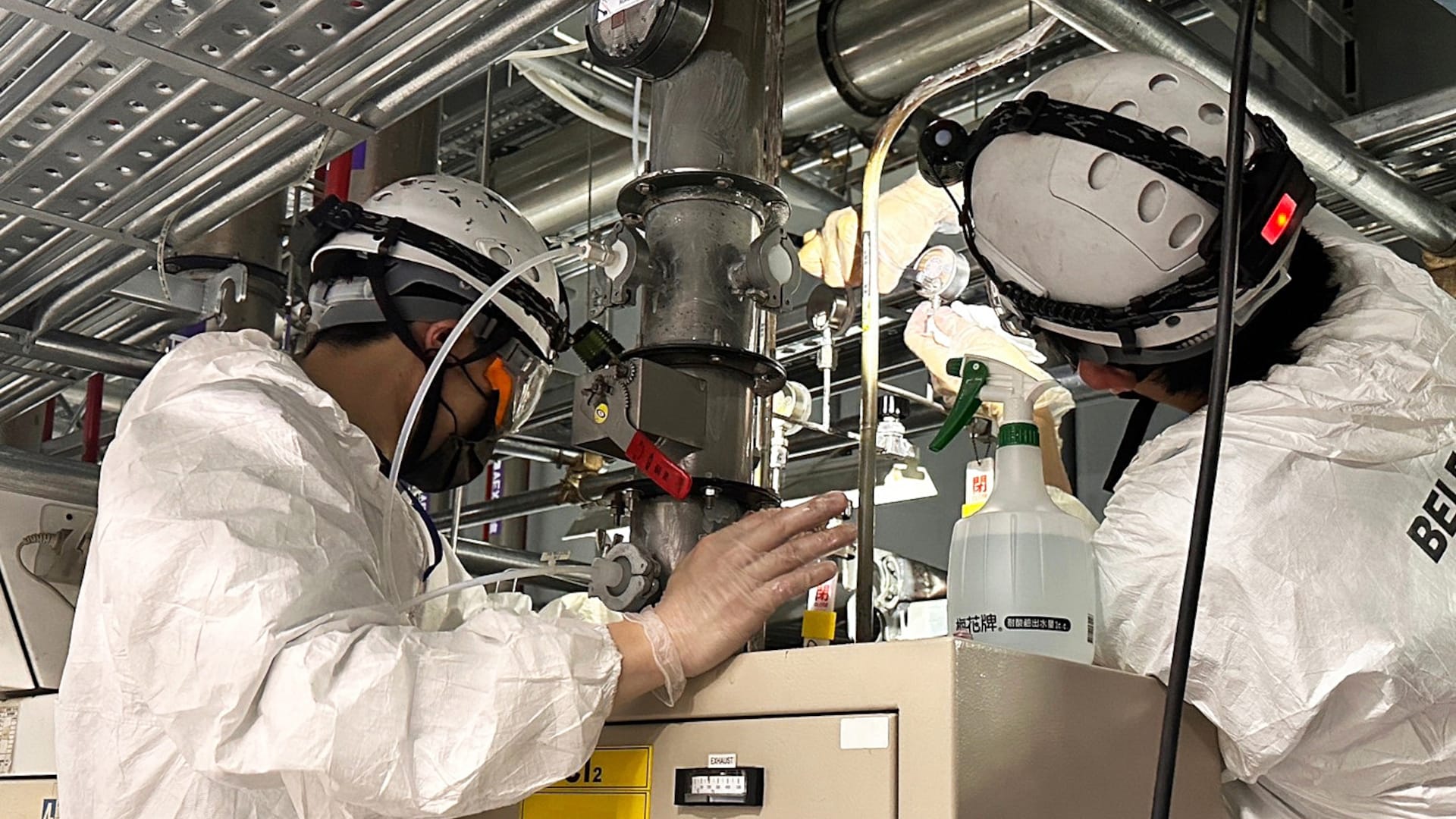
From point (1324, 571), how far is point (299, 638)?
73 centimetres

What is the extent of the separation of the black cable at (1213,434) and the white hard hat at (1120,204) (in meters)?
0.15

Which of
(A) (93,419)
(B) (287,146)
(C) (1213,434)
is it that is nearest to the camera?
(C) (1213,434)

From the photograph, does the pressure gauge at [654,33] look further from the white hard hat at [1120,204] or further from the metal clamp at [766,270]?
the white hard hat at [1120,204]

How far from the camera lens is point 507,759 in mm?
994

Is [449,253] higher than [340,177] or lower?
lower

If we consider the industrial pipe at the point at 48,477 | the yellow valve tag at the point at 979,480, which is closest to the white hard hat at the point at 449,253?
the yellow valve tag at the point at 979,480

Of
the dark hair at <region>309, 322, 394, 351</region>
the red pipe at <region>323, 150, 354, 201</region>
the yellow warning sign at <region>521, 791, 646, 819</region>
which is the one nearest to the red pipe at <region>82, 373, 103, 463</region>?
the red pipe at <region>323, 150, 354, 201</region>

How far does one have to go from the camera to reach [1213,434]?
0.87 metres

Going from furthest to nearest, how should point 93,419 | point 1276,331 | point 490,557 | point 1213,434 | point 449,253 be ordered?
point 490,557 → point 93,419 → point 449,253 → point 1276,331 → point 1213,434

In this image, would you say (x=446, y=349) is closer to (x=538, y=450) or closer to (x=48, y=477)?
(x=48, y=477)

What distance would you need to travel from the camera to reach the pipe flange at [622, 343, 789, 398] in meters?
1.27

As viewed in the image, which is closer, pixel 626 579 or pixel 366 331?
pixel 626 579

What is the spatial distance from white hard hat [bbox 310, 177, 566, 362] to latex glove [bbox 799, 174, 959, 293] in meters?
0.50

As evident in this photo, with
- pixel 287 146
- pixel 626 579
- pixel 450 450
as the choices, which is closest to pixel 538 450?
pixel 287 146
